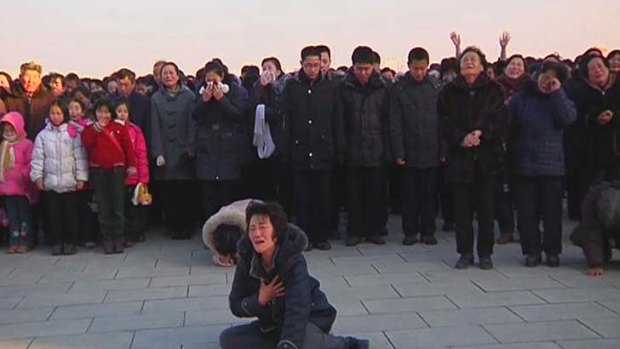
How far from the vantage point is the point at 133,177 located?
28.9 feet

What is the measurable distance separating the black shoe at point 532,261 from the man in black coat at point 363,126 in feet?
6.01

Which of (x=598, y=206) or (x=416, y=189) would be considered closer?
(x=598, y=206)

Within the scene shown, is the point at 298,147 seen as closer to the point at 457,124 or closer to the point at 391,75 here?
the point at 457,124

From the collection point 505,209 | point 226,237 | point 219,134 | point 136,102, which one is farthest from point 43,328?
point 505,209

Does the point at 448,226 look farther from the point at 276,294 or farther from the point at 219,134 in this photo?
the point at 276,294

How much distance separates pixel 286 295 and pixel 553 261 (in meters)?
3.49

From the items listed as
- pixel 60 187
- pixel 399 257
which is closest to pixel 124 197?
pixel 60 187

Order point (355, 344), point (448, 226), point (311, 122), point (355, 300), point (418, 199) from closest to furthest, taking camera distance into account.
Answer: point (355, 344) → point (355, 300) → point (311, 122) → point (418, 199) → point (448, 226)

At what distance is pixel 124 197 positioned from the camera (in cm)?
870

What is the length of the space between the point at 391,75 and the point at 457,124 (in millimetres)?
4361

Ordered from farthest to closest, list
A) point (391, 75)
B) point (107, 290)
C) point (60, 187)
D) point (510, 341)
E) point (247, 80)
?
point (391, 75) < point (247, 80) < point (60, 187) < point (107, 290) < point (510, 341)

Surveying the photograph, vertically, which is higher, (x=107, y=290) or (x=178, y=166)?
(x=178, y=166)

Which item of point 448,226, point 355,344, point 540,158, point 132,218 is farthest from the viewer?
point 448,226

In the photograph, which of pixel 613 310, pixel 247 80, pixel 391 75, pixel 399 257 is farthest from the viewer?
pixel 391 75
